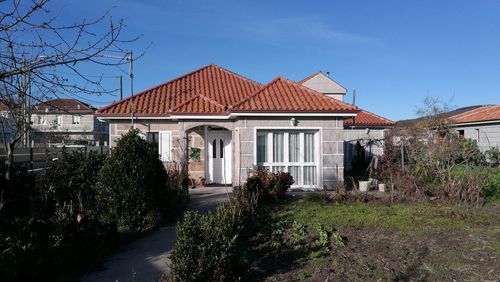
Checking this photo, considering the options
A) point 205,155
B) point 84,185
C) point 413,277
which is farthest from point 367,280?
point 205,155

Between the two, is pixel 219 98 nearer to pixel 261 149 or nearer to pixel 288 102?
pixel 288 102

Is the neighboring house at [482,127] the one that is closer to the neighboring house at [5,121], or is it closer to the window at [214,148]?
the window at [214,148]

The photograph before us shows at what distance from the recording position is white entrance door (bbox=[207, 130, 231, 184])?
18031 millimetres

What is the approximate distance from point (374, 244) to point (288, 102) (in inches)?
345

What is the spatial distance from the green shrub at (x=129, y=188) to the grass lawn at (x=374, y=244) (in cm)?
259

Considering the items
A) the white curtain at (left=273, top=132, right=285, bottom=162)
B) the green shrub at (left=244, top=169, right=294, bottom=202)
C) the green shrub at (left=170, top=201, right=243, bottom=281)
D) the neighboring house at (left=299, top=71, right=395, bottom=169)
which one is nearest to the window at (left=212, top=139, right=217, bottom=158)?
the white curtain at (left=273, top=132, right=285, bottom=162)

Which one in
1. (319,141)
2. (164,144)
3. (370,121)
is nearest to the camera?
(319,141)

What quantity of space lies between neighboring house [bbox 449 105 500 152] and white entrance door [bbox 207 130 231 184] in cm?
1320

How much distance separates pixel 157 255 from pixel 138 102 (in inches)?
478

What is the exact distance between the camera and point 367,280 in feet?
19.7

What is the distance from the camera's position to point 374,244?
7.53 meters

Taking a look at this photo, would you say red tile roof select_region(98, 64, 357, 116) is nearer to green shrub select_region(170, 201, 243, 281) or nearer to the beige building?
the beige building

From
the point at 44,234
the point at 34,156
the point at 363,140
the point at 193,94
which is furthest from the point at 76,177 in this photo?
the point at 363,140

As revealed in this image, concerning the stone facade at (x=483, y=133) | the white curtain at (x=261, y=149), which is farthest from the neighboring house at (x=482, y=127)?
the white curtain at (x=261, y=149)
